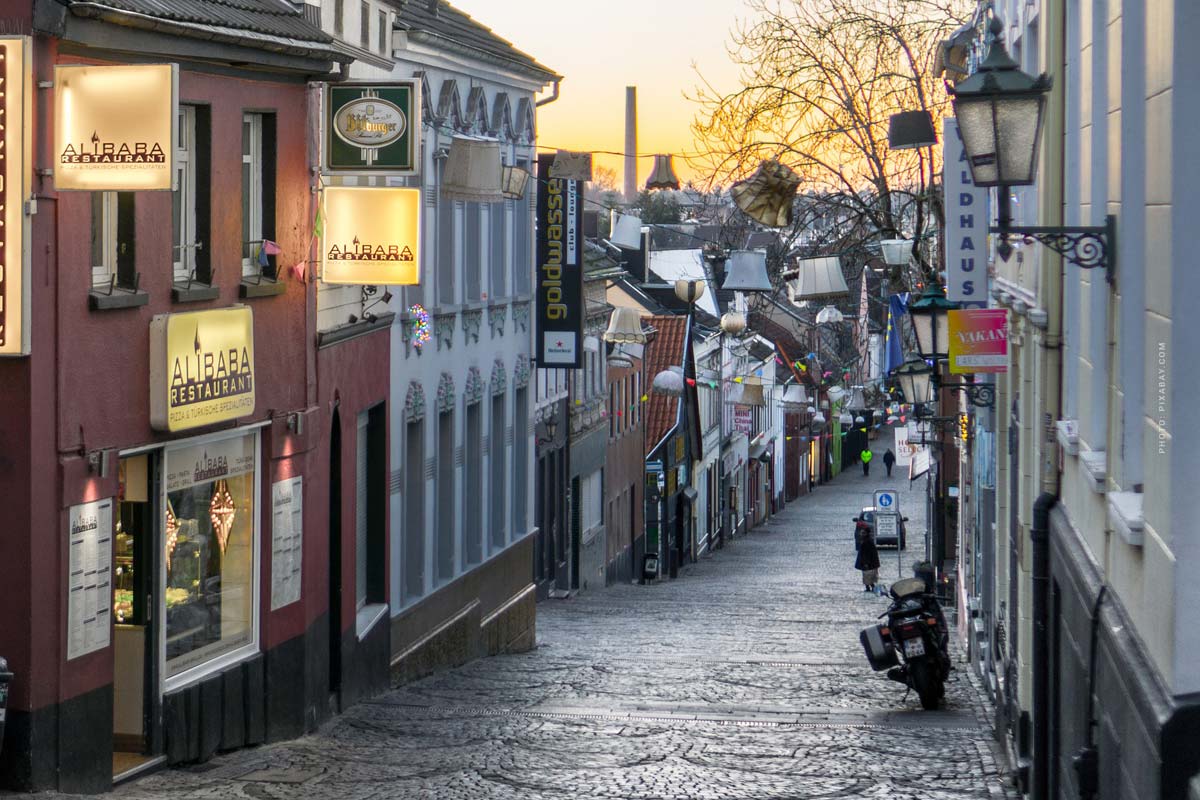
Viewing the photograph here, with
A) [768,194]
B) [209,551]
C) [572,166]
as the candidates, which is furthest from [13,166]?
[572,166]

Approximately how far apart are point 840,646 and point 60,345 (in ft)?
49.2

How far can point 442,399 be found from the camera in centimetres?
2100

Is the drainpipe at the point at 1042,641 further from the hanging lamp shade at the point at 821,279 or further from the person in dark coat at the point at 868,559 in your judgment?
the person in dark coat at the point at 868,559

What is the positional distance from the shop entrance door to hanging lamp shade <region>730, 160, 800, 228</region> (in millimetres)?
9445

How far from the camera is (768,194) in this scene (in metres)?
19.7

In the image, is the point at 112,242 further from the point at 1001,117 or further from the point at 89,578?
the point at 1001,117

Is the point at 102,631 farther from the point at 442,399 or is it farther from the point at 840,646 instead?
the point at 840,646

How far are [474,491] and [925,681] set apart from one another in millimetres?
8021

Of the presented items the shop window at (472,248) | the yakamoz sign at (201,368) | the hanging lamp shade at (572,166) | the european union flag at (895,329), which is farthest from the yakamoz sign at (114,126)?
the hanging lamp shade at (572,166)

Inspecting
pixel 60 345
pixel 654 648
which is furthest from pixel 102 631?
pixel 654 648

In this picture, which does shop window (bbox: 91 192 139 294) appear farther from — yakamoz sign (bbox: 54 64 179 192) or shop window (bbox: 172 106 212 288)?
yakamoz sign (bbox: 54 64 179 192)

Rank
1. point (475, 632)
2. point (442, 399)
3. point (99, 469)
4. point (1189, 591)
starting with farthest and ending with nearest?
point (475, 632) → point (442, 399) → point (99, 469) → point (1189, 591)

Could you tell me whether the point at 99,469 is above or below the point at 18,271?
below

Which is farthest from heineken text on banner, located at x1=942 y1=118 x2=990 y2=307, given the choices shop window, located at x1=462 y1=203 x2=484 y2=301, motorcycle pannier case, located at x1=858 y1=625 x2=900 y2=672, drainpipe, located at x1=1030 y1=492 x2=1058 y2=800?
drainpipe, located at x1=1030 y1=492 x2=1058 y2=800
